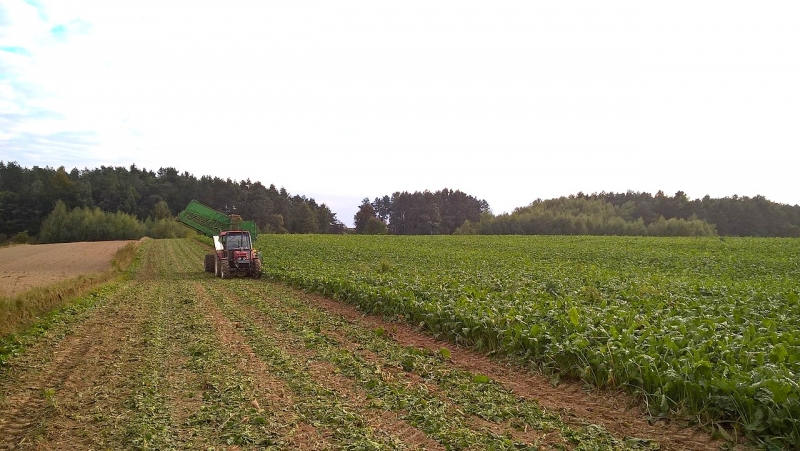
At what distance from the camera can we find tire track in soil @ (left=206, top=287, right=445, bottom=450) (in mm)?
5125

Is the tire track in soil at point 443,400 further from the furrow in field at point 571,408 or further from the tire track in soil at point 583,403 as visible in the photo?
the tire track in soil at point 583,403

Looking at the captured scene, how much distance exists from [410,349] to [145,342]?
5358 mm

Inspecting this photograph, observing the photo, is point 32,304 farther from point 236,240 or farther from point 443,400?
point 443,400

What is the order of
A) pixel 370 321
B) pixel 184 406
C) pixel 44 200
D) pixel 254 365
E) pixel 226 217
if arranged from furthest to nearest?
1. pixel 44 200
2. pixel 226 217
3. pixel 370 321
4. pixel 254 365
5. pixel 184 406

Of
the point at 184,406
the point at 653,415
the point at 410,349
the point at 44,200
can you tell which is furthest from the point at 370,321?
the point at 44,200

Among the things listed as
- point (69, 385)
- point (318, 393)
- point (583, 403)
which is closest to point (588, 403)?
point (583, 403)

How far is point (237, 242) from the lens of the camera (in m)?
20.9

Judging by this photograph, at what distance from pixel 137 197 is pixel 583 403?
4166 inches

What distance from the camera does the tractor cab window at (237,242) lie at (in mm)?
20641

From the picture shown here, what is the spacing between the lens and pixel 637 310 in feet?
31.1

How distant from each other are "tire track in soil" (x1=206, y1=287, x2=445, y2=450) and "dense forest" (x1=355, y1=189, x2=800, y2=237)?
72.4 m

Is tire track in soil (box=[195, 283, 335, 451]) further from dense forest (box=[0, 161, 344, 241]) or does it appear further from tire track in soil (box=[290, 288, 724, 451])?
dense forest (box=[0, 161, 344, 241])

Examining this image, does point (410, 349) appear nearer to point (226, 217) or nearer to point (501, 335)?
point (501, 335)

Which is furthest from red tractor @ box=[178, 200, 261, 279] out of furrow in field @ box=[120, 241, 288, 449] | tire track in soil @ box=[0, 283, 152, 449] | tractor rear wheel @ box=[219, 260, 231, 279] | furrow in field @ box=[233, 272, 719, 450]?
furrow in field @ box=[233, 272, 719, 450]
